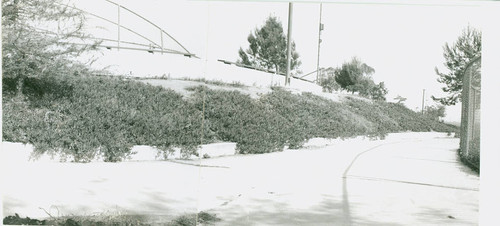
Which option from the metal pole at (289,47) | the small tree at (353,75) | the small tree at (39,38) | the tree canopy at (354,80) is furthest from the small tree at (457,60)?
the small tree at (39,38)

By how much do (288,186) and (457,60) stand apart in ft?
6.78

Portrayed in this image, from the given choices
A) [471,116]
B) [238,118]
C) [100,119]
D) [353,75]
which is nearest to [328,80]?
[353,75]

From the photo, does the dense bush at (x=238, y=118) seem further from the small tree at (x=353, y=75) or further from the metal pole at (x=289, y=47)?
the small tree at (x=353, y=75)

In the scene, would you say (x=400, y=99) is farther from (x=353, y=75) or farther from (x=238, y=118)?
(x=238, y=118)

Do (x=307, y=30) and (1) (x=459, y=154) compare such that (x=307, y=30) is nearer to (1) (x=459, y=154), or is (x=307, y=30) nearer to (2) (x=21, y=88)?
(1) (x=459, y=154)

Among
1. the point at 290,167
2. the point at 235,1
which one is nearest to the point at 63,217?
the point at 290,167

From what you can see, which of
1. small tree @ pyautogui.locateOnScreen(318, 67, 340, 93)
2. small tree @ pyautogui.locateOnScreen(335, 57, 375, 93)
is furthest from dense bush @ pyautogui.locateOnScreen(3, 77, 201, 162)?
small tree @ pyautogui.locateOnScreen(335, 57, 375, 93)

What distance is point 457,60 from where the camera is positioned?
571 centimetres

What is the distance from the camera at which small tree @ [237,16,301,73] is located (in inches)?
229

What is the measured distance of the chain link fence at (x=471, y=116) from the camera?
5.48 meters

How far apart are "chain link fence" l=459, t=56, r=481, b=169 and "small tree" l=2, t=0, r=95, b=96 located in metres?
3.89

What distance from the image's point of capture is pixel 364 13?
18.9 feet

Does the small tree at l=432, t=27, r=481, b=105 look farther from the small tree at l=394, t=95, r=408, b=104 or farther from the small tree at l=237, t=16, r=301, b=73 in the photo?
the small tree at l=237, t=16, r=301, b=73

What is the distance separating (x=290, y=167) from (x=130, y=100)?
186 cm
